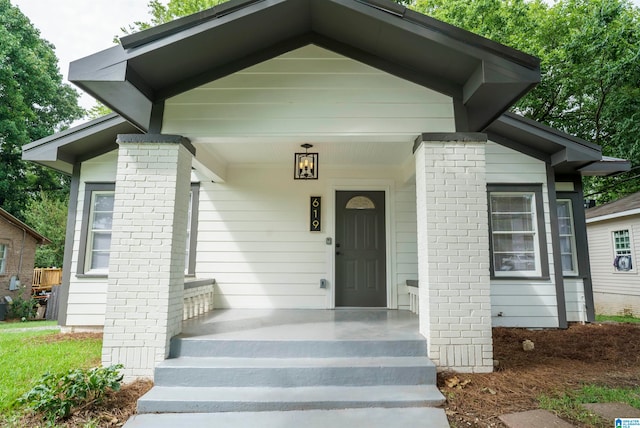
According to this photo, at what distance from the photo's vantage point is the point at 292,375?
2887 millimetres

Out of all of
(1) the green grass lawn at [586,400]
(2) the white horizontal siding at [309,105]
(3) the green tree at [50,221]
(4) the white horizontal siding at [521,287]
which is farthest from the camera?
(3) the green tree at [50,221]

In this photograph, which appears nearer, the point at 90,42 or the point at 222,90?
the point at 222,90

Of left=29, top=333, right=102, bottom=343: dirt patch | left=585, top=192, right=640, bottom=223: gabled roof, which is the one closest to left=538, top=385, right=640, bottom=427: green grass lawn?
left=29, top=333, right=102, bottom=343: dirt patch

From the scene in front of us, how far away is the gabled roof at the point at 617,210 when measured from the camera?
8.47 meters

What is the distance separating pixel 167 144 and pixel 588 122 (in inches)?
531

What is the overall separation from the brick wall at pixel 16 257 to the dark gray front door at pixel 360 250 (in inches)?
470

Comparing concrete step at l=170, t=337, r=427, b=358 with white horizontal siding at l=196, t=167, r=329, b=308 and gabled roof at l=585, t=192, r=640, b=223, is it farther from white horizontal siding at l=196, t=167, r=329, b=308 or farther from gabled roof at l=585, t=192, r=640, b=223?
gabled roof at l=585, t=192, r=640, b=223

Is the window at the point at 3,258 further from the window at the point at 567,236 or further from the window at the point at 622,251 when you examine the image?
the window at the point at 622,251

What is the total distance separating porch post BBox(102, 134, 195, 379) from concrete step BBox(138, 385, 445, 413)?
1.69 ft

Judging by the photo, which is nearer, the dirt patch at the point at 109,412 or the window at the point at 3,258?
the dirt patch at the point at 109,412

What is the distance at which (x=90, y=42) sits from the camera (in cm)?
1688

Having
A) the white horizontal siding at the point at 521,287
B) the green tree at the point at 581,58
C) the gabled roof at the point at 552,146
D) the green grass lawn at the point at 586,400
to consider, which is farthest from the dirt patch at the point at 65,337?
the green tree at the point at 581,58

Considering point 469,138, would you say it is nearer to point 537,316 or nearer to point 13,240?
point 537,316

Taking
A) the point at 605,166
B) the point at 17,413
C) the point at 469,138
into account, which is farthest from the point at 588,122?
the point at 17,413
